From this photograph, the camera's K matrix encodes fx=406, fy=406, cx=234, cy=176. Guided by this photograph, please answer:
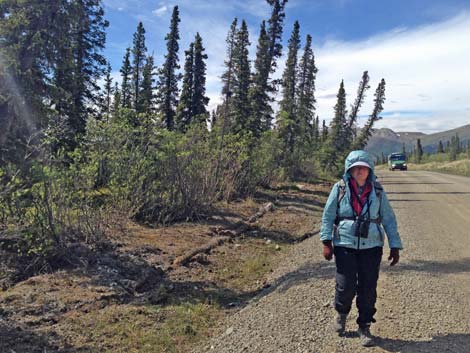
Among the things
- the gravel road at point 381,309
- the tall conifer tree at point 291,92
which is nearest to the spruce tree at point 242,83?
the tall conifer tree at point 291,92

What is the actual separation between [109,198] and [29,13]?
431 centimetres

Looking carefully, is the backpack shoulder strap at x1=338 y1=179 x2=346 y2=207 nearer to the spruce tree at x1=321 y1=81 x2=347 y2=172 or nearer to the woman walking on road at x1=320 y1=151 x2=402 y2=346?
the woman walking on road at x1=320 y1=151 x2=402 y2=346

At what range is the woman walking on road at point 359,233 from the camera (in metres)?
4.29

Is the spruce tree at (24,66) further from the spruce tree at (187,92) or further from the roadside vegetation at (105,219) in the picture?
the spruce tree at (187,92)

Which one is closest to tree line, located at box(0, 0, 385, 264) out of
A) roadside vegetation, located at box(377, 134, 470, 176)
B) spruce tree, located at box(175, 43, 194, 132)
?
spruce tree, located at box(175, 43, 194, 132)

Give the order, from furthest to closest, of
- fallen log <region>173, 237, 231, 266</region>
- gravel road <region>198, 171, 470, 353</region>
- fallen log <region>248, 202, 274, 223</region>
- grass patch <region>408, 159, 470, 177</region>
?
1. grass patch <region>408, 159, 470, 177</region>
2. fallen log <region>248, 202, 274, 223</region>
3. fallen log <region>173, 237, 231, 266</region>
4. gravel road <region>198, 171, 470, 353</region>

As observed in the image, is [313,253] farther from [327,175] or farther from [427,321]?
[327,175]

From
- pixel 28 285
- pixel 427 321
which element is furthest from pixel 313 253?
pixel 28 285

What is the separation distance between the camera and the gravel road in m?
4.33

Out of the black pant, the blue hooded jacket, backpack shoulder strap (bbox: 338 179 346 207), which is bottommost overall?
the black pant

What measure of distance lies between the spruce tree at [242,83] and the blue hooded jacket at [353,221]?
57.1 ft

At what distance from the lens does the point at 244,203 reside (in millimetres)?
14852

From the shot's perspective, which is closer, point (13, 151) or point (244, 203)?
point (13, 151)

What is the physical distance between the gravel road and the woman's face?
1717mm
